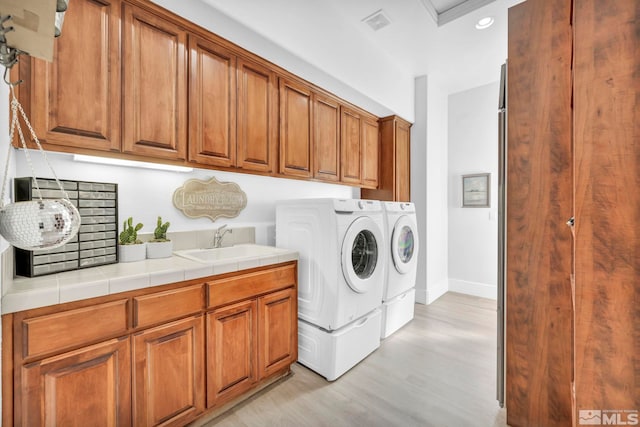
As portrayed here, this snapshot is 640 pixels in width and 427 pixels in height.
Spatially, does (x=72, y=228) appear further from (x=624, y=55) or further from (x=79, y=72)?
(x=624, y=55)

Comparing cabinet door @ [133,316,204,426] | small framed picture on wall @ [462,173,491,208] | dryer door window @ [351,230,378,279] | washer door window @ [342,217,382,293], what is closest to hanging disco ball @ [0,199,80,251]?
cabinet door @ [133,316,204,426]

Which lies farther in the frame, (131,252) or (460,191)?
(460,191)

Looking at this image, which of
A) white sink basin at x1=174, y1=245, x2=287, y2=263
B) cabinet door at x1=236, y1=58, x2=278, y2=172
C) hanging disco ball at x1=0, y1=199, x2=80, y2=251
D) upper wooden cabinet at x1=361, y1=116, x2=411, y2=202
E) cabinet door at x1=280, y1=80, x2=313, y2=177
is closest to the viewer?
hanging disco ball at x1=0, y1=199, x2=80, y2=251

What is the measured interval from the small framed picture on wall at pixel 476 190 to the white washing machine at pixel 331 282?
2296 millimetres

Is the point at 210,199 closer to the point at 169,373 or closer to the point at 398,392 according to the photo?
the point at 169,373

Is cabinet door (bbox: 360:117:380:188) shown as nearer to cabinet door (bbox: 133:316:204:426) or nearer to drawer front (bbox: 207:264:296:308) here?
drawer front (bbox: 207:264:296:308)

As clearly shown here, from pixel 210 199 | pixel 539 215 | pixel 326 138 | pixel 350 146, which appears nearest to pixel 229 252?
pixel 210 199

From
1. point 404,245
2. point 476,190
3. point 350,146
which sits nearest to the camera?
point 404,245

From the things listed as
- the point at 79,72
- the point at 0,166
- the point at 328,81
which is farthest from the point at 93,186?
the point at 328,81

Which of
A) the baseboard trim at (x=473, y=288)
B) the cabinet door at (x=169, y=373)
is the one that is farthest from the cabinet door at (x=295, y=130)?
the baseboard trim at (x=473, y=288)

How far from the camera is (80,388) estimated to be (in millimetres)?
1063

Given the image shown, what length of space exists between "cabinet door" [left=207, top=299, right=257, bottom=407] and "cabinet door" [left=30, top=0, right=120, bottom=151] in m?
1.08

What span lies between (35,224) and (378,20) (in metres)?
2.82

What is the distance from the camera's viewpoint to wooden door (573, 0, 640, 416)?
2.56 feet
